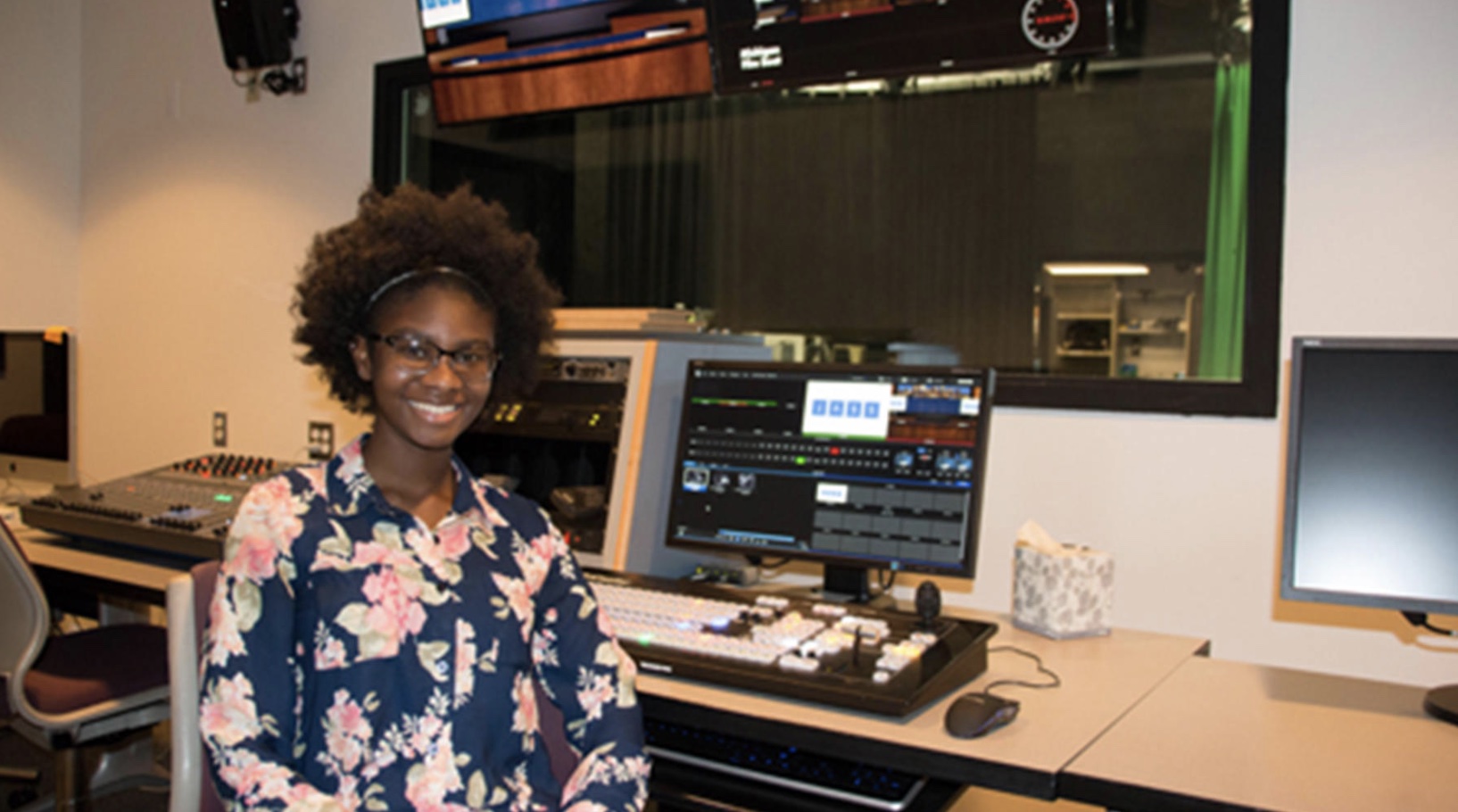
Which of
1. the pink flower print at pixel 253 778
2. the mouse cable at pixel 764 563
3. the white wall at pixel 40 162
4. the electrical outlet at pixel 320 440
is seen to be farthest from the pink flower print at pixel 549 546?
the white wall at pixel 40 162

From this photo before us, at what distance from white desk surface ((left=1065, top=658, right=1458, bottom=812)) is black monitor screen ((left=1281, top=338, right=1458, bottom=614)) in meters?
0.16

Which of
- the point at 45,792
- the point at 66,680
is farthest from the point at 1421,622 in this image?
the point at 45,792

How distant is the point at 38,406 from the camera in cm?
303

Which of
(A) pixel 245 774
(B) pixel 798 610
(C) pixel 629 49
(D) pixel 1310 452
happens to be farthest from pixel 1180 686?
(C) pixel 629 49

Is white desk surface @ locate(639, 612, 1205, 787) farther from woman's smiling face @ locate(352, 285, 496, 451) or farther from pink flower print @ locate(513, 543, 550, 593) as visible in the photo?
woman's smiling face @ locate(352, 285, 496, 451)

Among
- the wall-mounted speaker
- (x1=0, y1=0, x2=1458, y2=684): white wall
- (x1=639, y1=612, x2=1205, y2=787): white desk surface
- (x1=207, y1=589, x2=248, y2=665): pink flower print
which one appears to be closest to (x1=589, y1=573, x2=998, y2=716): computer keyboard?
(x1=639, y1=612, x2=1205, y2=787): white desk surface

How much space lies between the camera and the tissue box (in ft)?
6.04

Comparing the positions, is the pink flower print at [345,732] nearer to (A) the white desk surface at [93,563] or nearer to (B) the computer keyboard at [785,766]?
(B) the computer keyboard at [785,766]

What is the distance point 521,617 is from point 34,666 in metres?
1.62

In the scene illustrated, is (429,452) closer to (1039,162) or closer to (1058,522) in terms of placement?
(1058,522)

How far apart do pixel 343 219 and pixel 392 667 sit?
2403 millimetres

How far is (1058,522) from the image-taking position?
7.39 ft

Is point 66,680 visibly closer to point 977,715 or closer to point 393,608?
point 393,608

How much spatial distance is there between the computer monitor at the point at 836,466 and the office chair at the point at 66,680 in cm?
114
